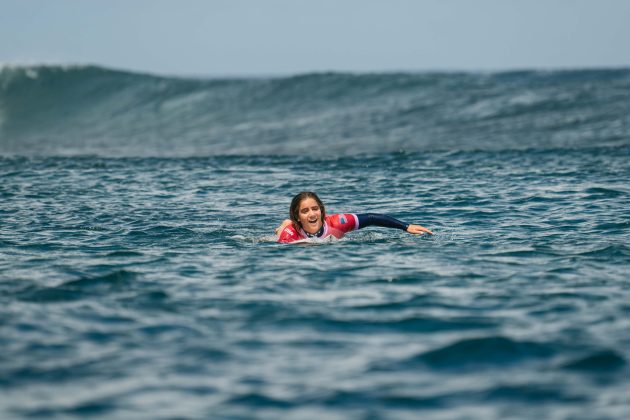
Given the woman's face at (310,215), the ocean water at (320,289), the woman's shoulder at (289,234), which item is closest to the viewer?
the ocean water at (320,289)

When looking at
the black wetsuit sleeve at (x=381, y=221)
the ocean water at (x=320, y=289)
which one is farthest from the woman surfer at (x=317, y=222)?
the ocean water at (x=320, y=289)

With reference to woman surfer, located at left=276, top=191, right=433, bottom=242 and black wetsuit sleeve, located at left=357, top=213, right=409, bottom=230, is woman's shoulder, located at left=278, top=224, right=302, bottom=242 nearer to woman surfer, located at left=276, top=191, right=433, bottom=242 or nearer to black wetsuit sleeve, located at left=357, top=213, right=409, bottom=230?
woman surfer, located at left=276, top=191, right=433, bottom=242

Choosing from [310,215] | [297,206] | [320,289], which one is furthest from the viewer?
[297,206]

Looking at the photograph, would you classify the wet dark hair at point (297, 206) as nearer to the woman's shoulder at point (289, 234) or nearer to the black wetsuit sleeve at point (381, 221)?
the woman's shoulder at point (289, 234)

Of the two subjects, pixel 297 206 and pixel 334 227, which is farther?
pixel 334 227

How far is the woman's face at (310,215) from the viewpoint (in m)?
11.8

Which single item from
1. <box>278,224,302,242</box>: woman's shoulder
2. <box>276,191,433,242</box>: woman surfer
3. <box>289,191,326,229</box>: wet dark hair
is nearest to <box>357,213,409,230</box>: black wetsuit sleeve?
<box>276,191,433,242</box>: woman surfer

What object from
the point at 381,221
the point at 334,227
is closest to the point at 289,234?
the point at 334,227

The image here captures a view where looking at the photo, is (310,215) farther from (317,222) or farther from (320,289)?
(320,289)

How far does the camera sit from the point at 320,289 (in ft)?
29.3

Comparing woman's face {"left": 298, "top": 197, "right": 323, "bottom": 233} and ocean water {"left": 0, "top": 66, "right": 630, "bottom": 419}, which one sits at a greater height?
woman's face {"left": 298, "top": 197, "right": 323, "bottom": 233}

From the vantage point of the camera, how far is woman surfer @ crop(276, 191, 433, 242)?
1184 cm

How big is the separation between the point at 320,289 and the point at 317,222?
3061 millimetres

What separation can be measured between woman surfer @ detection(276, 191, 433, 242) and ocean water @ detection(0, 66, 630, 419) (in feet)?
1.08
